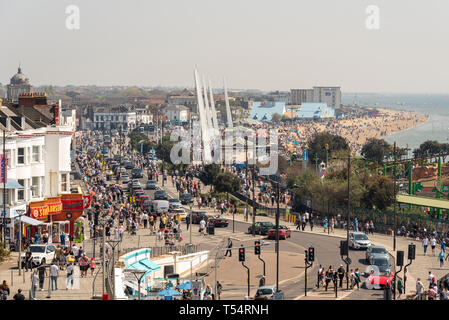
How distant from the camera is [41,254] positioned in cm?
3269

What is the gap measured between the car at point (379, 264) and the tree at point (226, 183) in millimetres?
27455

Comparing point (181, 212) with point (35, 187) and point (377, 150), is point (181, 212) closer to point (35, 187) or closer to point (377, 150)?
point (35, 187)

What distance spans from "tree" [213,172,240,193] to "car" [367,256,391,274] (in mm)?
27455

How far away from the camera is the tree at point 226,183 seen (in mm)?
62656

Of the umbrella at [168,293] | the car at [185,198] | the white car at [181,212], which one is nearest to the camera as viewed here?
the umbrella at [168,293]

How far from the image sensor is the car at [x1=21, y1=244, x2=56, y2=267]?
3234cm

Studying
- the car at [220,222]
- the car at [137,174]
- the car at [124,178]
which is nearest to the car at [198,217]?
the car at [220,222]

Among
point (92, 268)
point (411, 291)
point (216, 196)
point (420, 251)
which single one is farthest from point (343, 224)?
point (92, 268)

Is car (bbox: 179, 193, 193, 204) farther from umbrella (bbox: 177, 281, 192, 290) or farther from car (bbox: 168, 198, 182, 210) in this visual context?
umbrella (bbox: 177, 281, 192, 290)

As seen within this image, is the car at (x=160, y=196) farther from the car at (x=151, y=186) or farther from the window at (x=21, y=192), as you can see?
the window at (x=21, y=192)

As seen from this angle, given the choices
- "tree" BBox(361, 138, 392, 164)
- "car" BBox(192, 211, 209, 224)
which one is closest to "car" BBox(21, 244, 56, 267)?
"car" BBox(192, 211, 209, 224)

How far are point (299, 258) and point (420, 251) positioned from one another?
6.34 m
